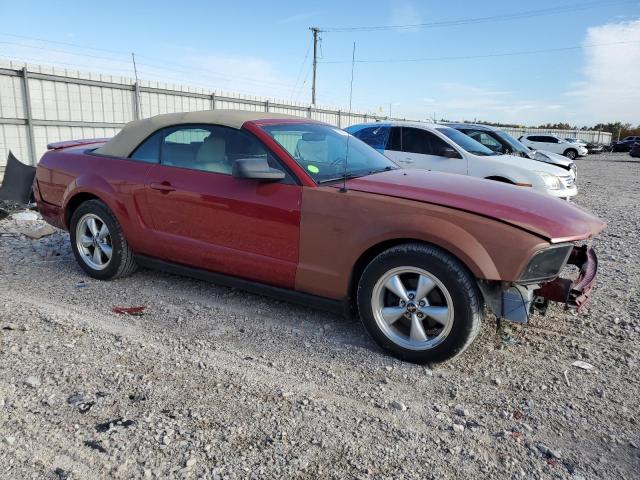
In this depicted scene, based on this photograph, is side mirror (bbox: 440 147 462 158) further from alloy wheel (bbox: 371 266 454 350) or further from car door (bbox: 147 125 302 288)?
alloy wheel (bbox: 371 266 454 350)

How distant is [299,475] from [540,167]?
776cm

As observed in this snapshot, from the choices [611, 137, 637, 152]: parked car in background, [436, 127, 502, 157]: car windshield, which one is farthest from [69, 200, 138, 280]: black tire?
[611, 137, 637, 152]: parked car in background

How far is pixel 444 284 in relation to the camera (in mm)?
3049

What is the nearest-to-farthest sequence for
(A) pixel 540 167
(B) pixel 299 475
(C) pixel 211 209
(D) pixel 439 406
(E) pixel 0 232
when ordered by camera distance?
(B) pixel 299 475, (D) pixel 439 406, (C) pixel 211 209, (E) pixel 0 232, (A) pixel 540 167

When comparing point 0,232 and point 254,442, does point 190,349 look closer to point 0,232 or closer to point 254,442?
point 254,442

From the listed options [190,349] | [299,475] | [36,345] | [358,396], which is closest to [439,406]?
[358,396]

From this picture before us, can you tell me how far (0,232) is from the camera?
6.48 meters

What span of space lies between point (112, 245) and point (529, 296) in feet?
11.9

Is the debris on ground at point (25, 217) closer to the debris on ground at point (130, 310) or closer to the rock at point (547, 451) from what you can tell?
the debris on ground at point (130, 310)

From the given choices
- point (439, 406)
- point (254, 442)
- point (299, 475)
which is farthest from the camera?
point (439, 406)

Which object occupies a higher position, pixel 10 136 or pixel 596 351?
pixel 10 136

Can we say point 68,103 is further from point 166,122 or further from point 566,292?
point 566,292

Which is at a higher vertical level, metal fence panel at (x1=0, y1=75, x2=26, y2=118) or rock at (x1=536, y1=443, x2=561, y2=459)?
metal fence panel at (x1=0, y1=75, x2=26, y2=118)

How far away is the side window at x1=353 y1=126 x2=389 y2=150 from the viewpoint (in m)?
8.89
